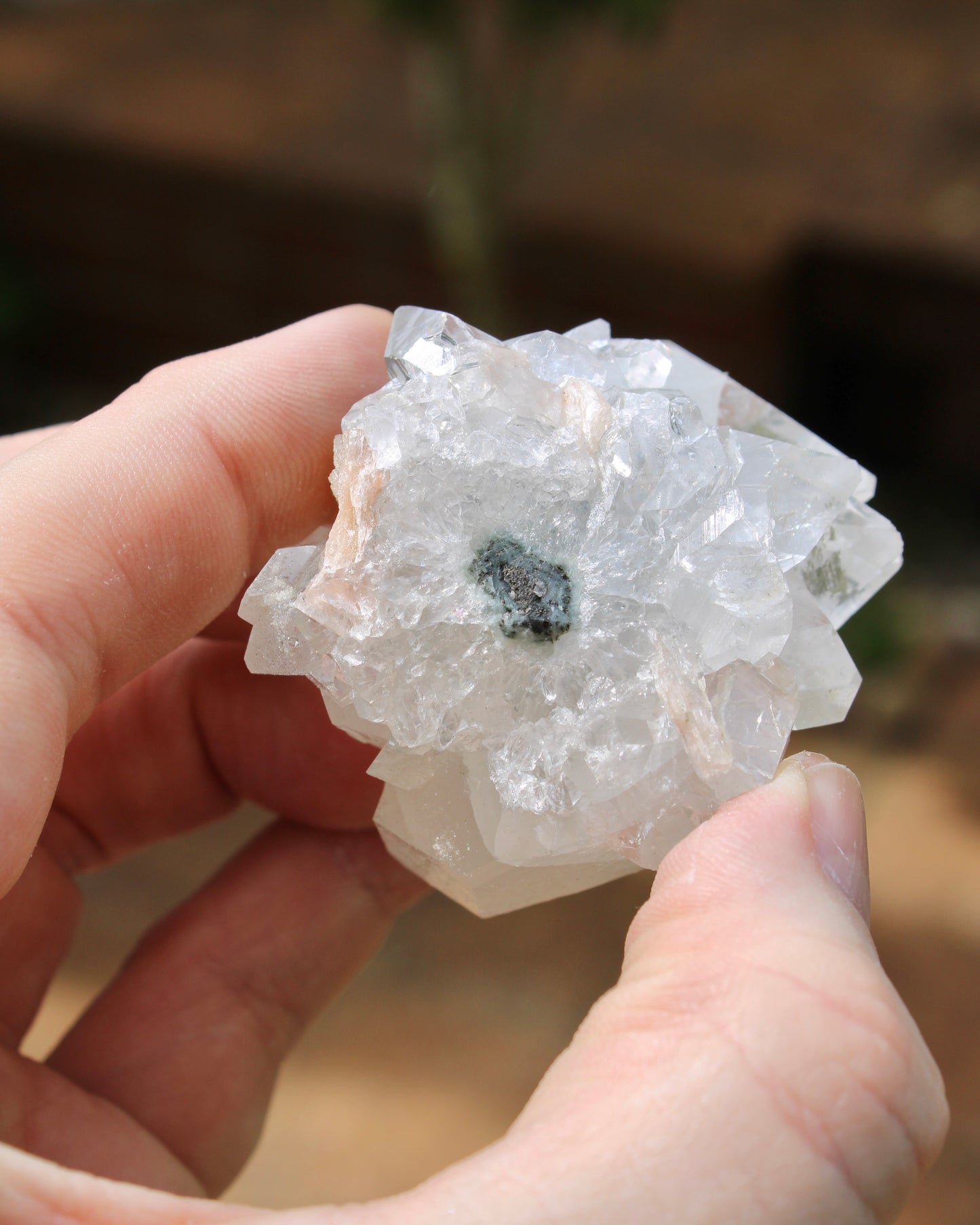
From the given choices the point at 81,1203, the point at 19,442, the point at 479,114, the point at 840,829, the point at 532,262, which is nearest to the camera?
the point at 81,1203

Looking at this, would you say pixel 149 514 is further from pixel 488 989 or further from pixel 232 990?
pixel 488 989

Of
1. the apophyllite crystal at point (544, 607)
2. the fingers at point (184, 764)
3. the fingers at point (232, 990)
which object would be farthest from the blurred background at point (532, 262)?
the apophyllite crystal at point (544, 607)

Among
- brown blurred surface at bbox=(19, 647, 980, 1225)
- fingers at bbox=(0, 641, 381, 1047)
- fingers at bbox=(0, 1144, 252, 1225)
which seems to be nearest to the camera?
fingers at bbox=(0, 1144, 252, 1225)

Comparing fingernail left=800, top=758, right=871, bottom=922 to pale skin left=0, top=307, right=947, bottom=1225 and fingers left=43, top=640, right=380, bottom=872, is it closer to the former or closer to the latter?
pale skin left=0, top=307, right=947, bottom=1225

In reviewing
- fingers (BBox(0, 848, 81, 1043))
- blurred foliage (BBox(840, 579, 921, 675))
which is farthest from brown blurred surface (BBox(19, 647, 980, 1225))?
fingers (BBox(0, 848, 81, 1043))

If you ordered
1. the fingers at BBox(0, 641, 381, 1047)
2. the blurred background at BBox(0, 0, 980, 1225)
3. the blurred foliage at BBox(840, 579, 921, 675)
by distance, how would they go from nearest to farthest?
the fingers at BBox(0, 641, 381, 1047) < the blurred background at BBox(0, 0, 980, 1225) < the blurred foliage at BBox(840, 579, 921, 675)

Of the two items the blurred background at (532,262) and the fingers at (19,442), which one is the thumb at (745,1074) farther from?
the blurred background at (532,262)

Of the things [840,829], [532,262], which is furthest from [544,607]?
[532,262]
